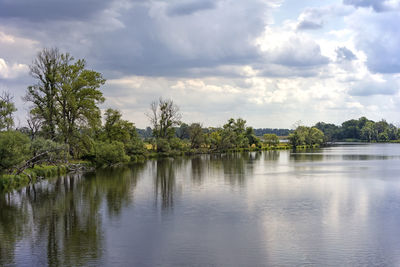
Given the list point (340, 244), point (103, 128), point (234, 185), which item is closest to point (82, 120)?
point (103, 128)

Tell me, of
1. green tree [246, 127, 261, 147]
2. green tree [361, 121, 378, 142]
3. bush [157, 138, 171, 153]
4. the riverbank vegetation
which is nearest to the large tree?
the riverbank vegetation

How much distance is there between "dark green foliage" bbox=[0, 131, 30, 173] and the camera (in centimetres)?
2722

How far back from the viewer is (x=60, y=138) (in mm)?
42594

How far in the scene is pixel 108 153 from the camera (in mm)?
47219

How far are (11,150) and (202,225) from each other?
16.8m

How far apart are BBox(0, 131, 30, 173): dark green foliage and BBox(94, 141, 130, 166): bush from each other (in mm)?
17208

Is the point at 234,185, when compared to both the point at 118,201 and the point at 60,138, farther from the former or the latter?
the point at 60,138

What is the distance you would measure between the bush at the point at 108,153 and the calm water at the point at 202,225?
50.0 feet

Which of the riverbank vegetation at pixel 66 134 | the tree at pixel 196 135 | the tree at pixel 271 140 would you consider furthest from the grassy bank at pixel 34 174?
the tree at pixel 271 140

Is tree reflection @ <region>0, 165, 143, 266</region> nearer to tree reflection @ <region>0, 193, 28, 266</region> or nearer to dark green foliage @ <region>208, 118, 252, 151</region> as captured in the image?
tree reflection @ <region>0, 193, 28, 266</region>

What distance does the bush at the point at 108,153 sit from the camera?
153 feet

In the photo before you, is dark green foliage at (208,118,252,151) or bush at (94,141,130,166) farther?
dark green foliage at (208,118,252,151)

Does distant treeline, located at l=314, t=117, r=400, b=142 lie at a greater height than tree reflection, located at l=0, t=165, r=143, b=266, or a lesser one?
greater

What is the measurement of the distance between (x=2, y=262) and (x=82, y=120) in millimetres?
32523
